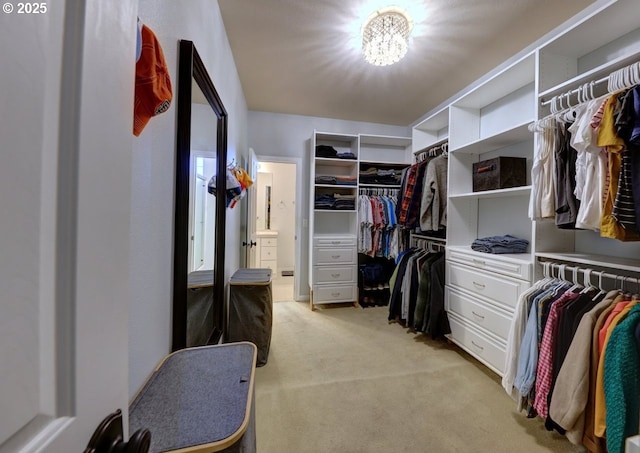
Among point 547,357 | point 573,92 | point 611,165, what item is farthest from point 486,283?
point 573,92

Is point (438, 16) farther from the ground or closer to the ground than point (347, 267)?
farther from the ground

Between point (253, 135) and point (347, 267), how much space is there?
7.00 feet

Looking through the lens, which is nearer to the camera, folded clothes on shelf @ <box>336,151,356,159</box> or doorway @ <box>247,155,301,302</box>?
folded clothes on shelf @ <box>336,151,356,159</box>

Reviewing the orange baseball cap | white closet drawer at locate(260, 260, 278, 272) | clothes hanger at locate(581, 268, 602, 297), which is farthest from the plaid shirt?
white closet drawer at locate(260, 260, 278, 272)

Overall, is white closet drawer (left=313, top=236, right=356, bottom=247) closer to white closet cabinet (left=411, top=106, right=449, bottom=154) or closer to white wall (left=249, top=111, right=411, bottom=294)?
white wall (left=249, top=111, right=411, bottom=294)

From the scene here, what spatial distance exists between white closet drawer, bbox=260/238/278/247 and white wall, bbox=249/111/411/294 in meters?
1.60

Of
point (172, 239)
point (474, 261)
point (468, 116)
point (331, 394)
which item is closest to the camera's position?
point (172, 239)

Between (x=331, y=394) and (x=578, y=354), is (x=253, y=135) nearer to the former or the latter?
(x=331, y=394)

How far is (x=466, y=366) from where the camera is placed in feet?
6.89

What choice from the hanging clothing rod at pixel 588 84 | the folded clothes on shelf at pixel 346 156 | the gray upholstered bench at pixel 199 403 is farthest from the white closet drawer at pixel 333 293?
the hanging clothing rod at pixel 588 84

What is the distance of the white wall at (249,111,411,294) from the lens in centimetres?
357

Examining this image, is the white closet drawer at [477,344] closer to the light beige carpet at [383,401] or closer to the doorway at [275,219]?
the light beige carpet at [383,401]

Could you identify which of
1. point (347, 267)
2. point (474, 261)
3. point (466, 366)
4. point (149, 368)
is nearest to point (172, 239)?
point (149, 368)

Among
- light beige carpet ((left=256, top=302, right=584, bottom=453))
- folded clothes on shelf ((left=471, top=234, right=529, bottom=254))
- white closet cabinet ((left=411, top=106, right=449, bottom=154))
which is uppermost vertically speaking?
white closet cabinet ((left=411, top=106, right=449, bottom=154))
